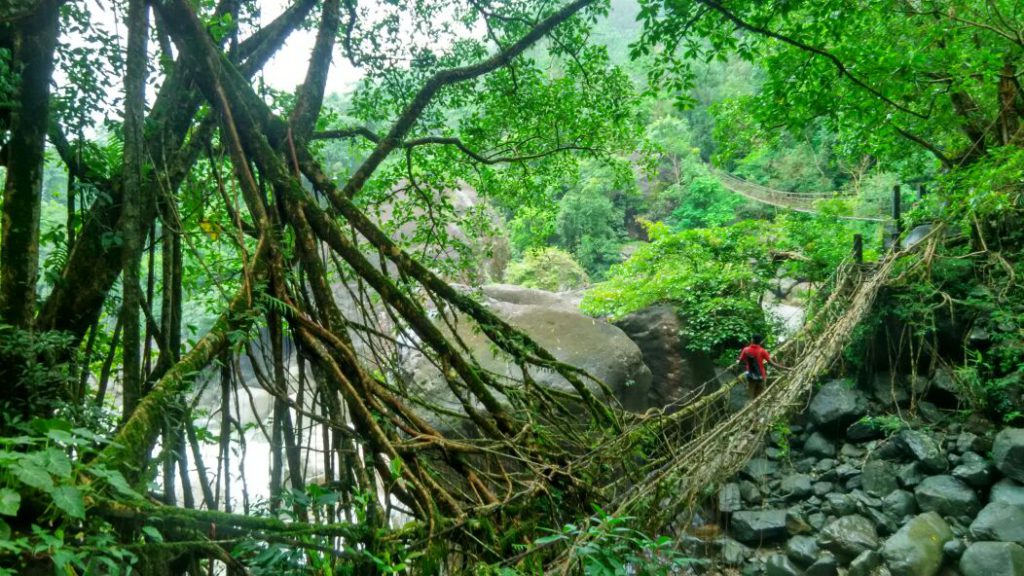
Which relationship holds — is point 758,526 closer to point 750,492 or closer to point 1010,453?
point 750,492

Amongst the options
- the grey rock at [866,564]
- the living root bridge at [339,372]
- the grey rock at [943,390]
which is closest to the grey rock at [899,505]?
the grey rock at [866,564]

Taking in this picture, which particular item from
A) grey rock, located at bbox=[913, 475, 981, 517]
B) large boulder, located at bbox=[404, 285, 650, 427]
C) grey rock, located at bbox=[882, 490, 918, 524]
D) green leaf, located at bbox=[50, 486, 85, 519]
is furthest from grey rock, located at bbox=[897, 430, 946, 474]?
green leaf, located at bbox=[50, 486, 85, 519]

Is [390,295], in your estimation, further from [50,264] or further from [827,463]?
[827,463]

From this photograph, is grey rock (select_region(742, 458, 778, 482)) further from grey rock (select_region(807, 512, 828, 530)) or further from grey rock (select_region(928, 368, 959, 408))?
grey rock (select_region(928, 368, 959, 408))

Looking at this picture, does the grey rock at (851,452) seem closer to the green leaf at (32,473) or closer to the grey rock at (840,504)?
the grey rock at (840,504)

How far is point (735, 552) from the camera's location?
4.86 m

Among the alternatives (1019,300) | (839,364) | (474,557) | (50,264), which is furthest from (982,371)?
(50,264)

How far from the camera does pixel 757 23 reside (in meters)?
2.73

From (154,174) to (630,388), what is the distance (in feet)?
16.3

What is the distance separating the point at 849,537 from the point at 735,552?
2.83ft

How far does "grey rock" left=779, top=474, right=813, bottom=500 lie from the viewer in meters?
5.61

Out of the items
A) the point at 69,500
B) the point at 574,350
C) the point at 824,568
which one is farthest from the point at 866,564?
the point at 69,500

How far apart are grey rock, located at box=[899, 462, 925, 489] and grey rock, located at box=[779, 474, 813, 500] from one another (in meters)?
0.74

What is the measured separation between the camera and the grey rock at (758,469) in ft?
19.2
